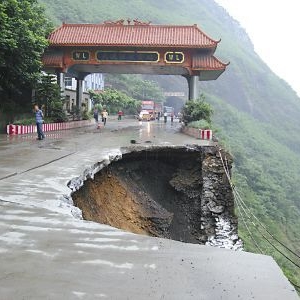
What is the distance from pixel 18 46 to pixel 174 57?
11079 millimetres

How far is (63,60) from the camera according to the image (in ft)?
91.5

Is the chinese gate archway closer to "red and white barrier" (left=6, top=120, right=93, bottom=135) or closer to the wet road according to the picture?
"red and white barrier" (left=6, top=120, right=93, bottom=135)

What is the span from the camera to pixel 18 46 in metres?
19.5

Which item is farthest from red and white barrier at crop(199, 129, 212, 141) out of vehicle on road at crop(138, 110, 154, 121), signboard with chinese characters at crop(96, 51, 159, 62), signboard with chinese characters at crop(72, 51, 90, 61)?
vehicle on road at crop(138, 110, 154, 121)

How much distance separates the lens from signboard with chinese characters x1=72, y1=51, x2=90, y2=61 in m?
27.9

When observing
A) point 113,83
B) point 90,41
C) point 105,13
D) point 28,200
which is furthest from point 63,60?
point 105,13

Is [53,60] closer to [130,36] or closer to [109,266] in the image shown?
[130,36]

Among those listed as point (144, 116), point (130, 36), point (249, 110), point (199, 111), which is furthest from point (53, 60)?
point (249, 110)

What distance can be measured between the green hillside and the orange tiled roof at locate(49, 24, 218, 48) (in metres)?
14.2

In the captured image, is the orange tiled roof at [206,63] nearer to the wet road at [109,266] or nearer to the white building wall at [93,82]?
the wet road at [109,266]

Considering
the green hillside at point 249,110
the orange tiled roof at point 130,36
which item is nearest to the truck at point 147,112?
the green hillside at point 249,110

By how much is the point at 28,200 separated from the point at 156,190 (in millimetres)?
Answer: 9432

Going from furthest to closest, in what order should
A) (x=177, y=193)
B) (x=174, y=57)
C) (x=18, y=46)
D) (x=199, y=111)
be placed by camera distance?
(x=174, y=57), (x=199, y=111), (x=18, y=46), (x=177, y=193)

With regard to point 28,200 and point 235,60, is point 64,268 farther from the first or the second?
A: point 235,60
